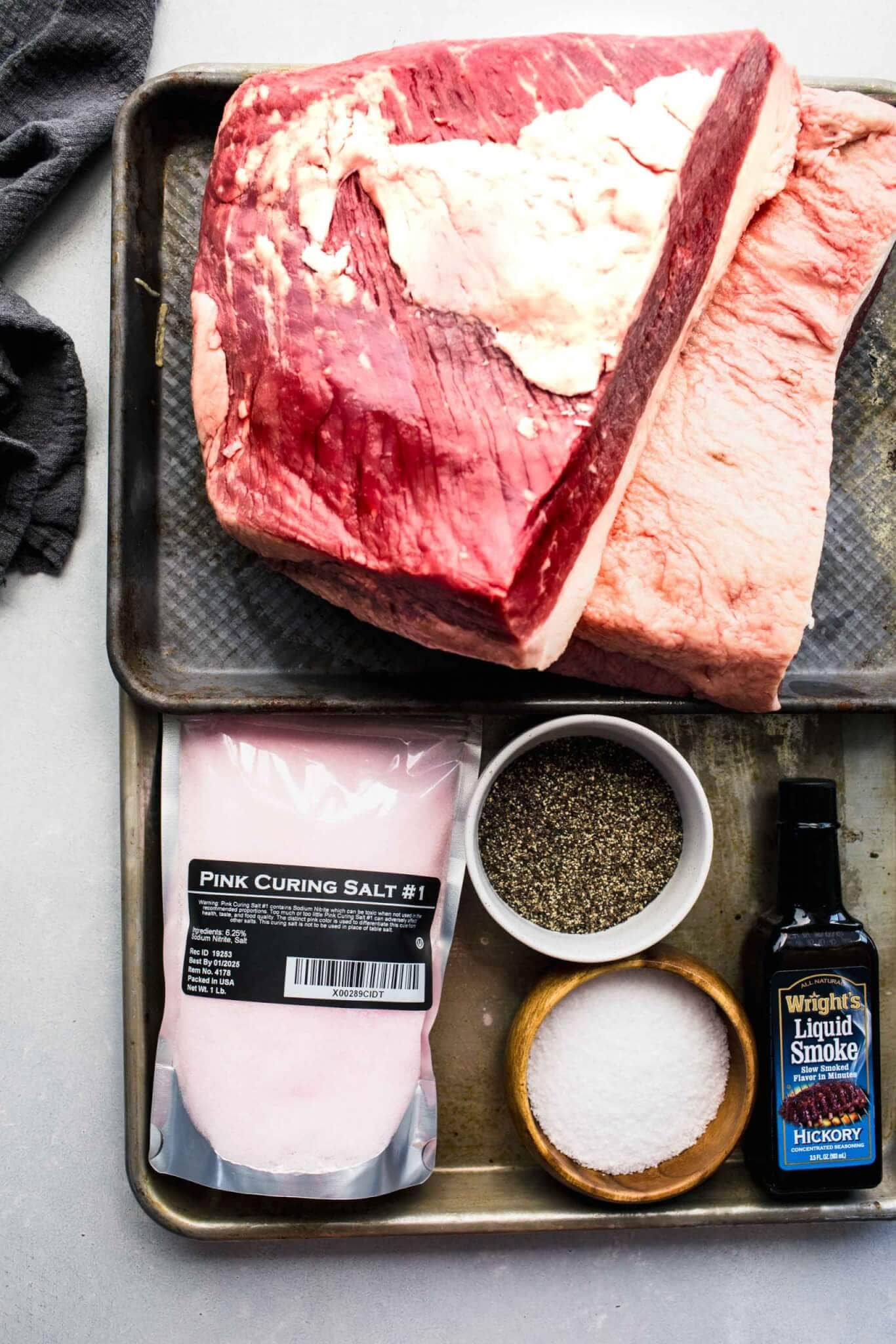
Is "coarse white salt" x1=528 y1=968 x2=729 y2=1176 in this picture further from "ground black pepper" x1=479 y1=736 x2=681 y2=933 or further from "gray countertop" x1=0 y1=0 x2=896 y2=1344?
"gray countertop" x1=0 y1=0 x2=896 y2=1344

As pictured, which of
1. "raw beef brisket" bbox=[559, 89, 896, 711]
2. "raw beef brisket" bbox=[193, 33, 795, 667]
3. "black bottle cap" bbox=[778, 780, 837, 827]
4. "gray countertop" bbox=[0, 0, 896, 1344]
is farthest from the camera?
"gray countertop" bbox=[0, 0, 896, 1344]

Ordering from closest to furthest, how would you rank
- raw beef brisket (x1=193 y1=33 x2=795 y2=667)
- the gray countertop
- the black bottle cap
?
1. raw beef brisket (x1=193 y1=33 x2=795 y2=667)
2. the black bottle cap
3. the gray countertop

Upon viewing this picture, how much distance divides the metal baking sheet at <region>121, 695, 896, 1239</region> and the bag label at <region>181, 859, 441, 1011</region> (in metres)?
0.10

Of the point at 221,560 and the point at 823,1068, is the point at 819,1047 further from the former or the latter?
the point at 221,560

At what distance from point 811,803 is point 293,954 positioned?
2.20 ft

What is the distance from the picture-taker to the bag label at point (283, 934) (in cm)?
126

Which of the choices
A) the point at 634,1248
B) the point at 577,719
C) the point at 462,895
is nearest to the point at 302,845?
the point at 462,895

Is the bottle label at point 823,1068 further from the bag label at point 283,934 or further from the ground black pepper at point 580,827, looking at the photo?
the bag label at point 283,934

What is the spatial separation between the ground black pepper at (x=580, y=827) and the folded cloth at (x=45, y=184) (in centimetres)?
69

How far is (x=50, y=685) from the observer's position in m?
1.37

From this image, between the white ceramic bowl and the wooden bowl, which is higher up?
the white ceramic bowl

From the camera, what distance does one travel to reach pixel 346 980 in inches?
49.9

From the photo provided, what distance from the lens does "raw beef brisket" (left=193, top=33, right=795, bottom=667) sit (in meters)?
0.95

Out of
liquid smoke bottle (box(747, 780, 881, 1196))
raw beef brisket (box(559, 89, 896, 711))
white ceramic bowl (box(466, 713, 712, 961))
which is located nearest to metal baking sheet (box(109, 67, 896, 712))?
white ceramic bowl (box(466, 713, 712, 961))
